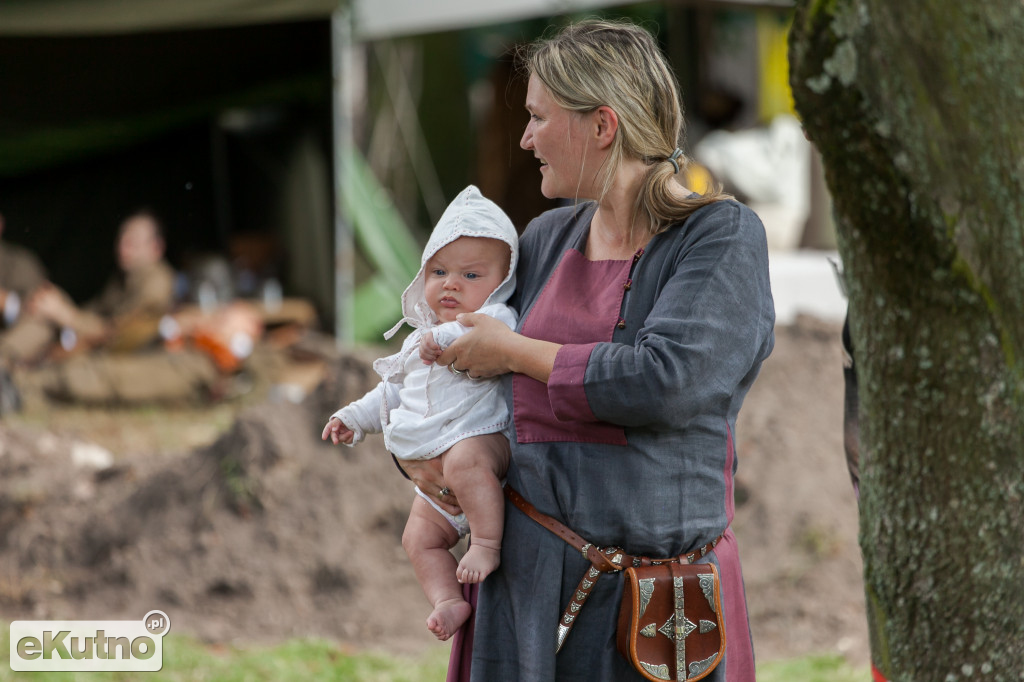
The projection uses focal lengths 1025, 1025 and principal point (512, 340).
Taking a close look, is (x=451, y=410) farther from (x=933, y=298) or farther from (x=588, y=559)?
(x=933, y=298)

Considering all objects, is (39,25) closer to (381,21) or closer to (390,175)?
(381,21)

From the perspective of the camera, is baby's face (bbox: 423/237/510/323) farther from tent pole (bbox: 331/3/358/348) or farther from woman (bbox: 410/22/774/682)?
tent pole (bbox: 331/3/358/348)

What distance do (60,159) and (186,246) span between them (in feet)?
4.11

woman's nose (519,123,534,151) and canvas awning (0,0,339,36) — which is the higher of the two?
canvas awning (0,0,339,36)

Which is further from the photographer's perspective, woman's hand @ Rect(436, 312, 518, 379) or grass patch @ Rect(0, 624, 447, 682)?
grass patch @ Rect(0, 624, 447, 682)

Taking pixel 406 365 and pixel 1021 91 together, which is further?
pixel 406 365

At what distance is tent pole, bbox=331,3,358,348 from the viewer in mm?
7391

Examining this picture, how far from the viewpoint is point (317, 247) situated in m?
9.02

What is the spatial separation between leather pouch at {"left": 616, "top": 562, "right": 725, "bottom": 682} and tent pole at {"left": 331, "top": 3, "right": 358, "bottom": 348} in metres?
5.73

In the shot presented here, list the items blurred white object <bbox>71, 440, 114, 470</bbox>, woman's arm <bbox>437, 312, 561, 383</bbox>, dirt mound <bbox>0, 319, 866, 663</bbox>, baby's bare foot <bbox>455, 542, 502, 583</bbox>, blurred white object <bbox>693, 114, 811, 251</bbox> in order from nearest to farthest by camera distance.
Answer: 1. woman's arm <bbox>437, 312, 561, 383</bbox>
2. baby's bare foot <bbox>455, 542, 502, 583</bbox>
3. dirt mound <bbox>0, 319, 866, 663</bbox>
4. blurred white object <bbox>71, 440, 114, 470</bbox>
5. blurred white object <bbox>693, 114, 811, 251</bbox>

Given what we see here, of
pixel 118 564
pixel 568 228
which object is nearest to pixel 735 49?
pixel 118 564

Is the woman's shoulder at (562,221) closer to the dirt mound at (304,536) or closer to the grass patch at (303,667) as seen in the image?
the grass patch at (303,667)

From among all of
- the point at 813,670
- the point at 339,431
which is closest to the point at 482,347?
the point at 339,431

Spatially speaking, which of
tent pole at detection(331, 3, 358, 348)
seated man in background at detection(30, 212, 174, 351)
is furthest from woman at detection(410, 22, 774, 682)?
seated man in background at detection(30, 212, 174, 351)
